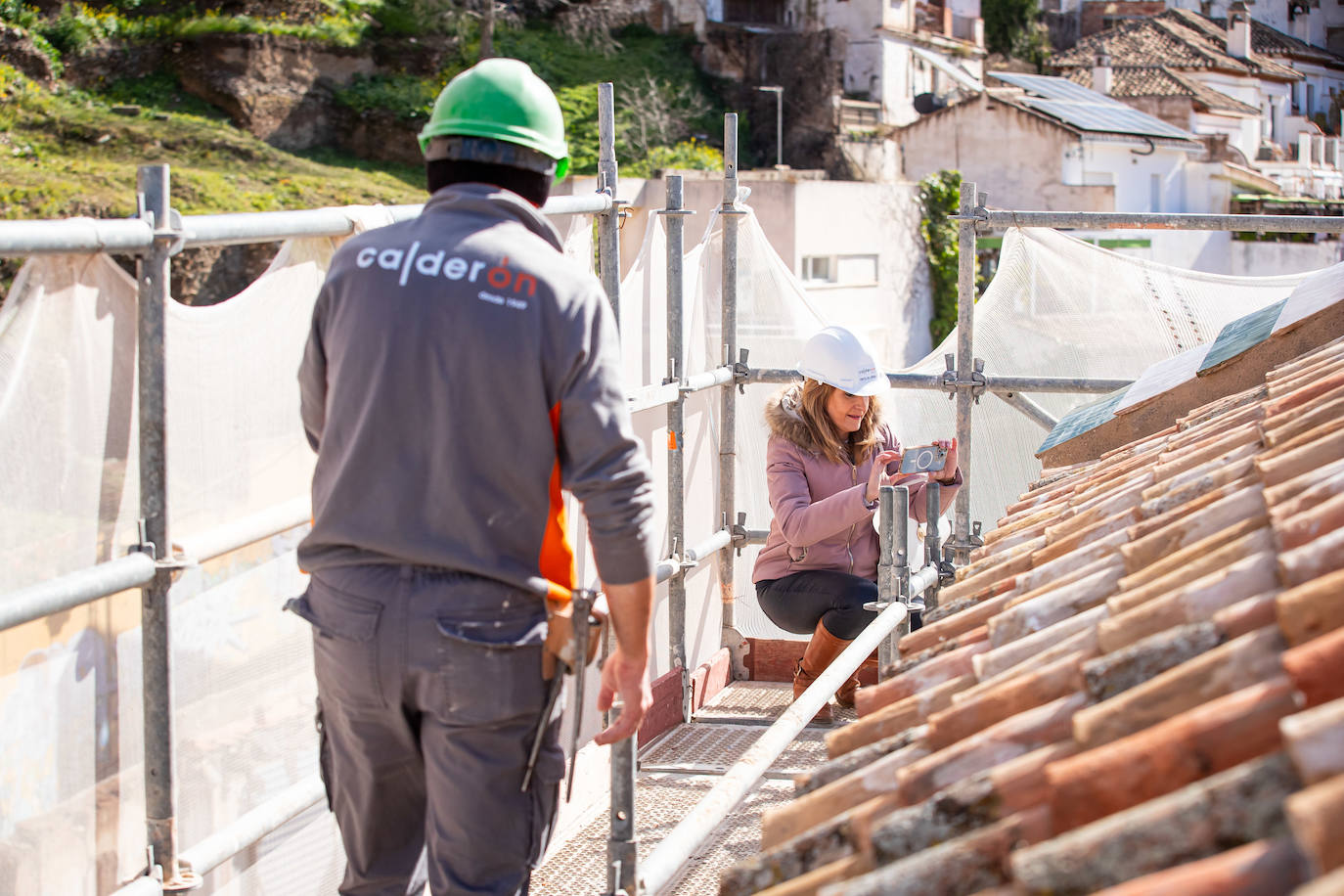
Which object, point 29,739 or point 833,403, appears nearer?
point 29,739

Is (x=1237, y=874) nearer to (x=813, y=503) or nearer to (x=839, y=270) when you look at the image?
(x=813, y=503)

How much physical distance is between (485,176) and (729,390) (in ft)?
11.3

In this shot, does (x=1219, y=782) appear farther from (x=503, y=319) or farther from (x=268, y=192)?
(x=268, y=192)

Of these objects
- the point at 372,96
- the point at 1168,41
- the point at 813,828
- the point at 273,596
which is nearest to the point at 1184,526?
the point at 813,828

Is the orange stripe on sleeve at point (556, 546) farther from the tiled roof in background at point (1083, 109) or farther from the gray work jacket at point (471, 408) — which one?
the tiled roof in background at point (1083, 109)

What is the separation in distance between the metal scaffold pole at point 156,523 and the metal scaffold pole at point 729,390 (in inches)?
123

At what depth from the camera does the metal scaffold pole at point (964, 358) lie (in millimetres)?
5383

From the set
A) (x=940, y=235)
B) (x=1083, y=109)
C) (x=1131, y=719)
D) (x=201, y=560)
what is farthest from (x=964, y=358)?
(x=1083, y=109)

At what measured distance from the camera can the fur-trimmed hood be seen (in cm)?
486

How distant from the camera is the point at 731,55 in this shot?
32.9 meters

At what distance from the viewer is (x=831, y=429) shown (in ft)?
15.9

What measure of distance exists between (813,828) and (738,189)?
421 cm

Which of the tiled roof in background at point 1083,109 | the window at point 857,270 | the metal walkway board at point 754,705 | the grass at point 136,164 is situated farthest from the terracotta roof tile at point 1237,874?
the tiled roof in background at point 1083,109

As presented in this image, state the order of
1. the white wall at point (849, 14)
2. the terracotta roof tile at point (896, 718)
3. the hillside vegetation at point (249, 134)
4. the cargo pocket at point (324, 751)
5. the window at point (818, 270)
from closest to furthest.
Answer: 1. the terracotta roof tile at point (896, 718)
2. the cargo pocket at point (324, 751)
3. the hillside vegetation at point (249, 134)
4. the window at point (818, 270)
5. the white wall at point (849, 14)
